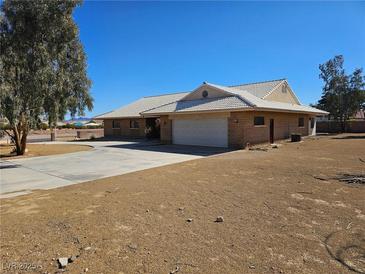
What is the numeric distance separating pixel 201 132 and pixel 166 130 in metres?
3.83

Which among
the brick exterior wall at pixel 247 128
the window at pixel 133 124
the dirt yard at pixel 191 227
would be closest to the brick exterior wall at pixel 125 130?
the brick exterior wall at pixel 247 128

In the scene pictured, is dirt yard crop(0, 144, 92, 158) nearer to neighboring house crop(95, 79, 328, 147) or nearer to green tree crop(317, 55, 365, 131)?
neighboring house crop(95, 79, 328, 147)

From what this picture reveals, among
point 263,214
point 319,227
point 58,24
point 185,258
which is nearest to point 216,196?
point 263,214

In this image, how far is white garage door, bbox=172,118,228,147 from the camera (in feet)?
62.9

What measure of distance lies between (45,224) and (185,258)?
2.90m

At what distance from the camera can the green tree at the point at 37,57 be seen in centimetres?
1130

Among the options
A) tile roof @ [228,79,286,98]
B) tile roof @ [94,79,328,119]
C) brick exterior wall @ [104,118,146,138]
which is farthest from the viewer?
brick exterior wall @ [104,118,146,138]

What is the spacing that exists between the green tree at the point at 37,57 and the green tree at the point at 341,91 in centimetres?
3528

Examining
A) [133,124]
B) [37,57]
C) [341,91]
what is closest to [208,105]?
[37,57]

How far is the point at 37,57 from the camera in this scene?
1156 centimetres

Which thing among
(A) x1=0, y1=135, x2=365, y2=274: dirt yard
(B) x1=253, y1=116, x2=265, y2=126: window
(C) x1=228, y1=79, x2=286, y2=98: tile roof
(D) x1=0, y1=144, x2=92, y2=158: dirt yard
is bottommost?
(A) x1=0, y1=135, x2=365, y2=274: dirt yard

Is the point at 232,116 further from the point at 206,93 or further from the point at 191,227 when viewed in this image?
the point at 191,227

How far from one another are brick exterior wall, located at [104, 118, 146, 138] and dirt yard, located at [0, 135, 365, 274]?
867 inches

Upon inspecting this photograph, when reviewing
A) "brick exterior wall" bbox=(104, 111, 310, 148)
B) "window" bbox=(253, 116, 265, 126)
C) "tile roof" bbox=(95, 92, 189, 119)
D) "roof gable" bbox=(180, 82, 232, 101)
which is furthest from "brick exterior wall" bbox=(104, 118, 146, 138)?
"window" bbox=(253, 116, 265, 126)
